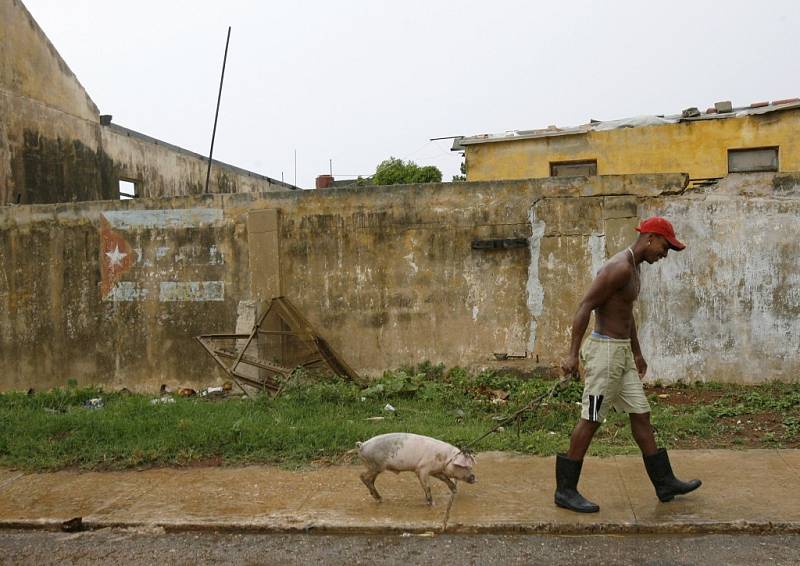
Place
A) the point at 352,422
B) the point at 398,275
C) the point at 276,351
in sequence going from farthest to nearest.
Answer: the point at 276,351 → the point at 398,275 → the point at 352,422

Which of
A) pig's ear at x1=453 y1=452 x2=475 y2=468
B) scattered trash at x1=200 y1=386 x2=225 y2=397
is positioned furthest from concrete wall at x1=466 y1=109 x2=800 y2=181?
pig's ear at x1=453 y1=452 x2=475 y2=468

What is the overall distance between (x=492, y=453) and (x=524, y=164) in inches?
400

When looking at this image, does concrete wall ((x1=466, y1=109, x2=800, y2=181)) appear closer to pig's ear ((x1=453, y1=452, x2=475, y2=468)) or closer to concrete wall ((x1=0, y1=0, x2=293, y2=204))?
concrete wall ((x1=0, y1=0, x2=293, y2=204))

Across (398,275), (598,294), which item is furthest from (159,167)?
(598,294)

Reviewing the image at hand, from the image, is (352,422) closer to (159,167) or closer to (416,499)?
(416,499)

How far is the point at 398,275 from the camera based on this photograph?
30.3 feet

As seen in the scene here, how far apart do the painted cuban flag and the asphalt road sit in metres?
4.88

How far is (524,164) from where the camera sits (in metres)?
15.8

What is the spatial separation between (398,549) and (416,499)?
81 centimetres

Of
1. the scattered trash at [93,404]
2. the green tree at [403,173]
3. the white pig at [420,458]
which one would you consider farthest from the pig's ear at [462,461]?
the green tree at [403,173]

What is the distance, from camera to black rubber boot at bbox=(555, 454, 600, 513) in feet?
16.6

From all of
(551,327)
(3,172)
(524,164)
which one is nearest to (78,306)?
(3,172)

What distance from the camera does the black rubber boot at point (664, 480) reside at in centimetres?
505

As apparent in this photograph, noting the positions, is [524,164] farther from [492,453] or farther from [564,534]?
[564,534]
